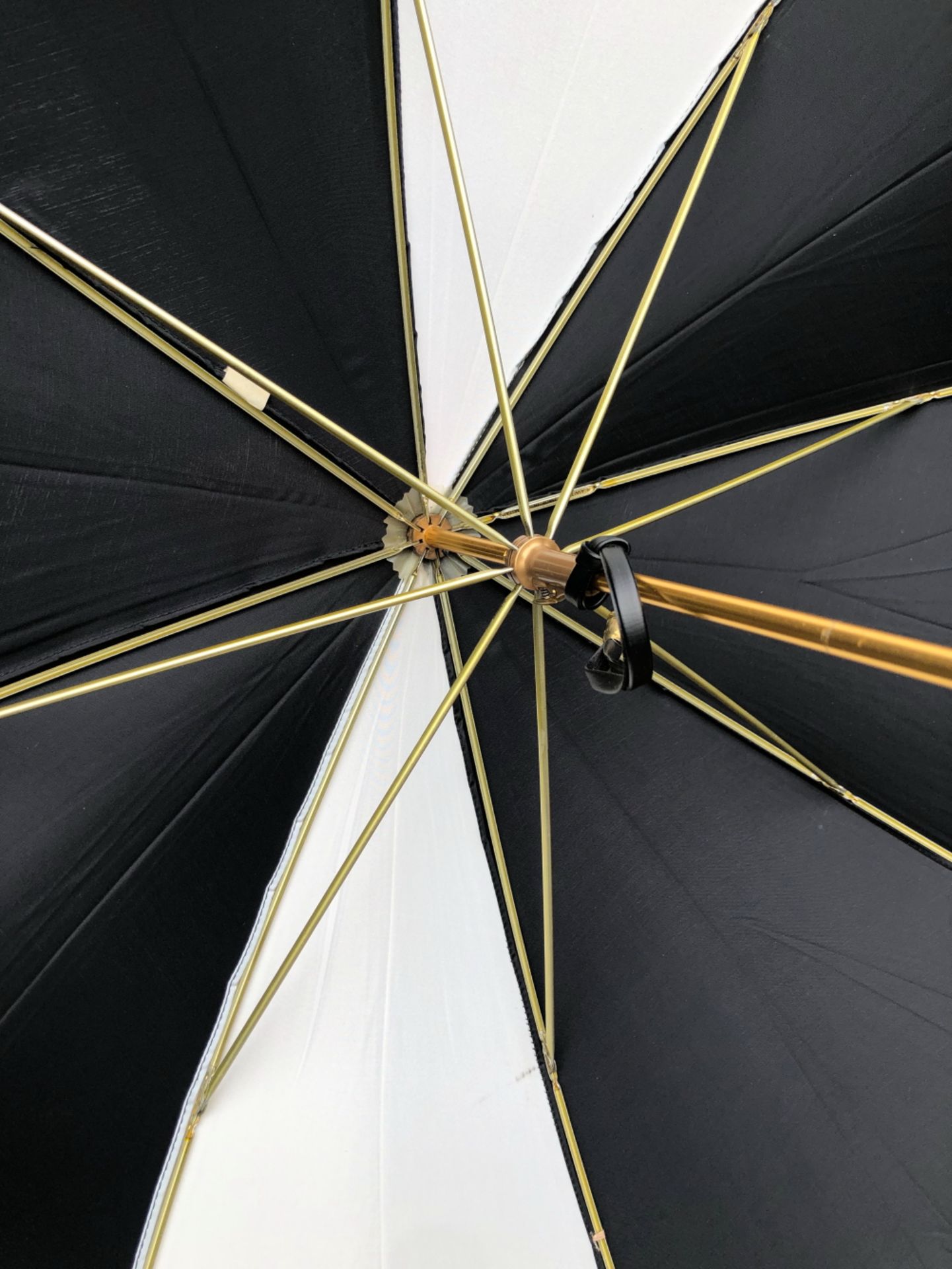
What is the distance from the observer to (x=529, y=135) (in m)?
1.30

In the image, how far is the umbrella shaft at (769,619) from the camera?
0.70m

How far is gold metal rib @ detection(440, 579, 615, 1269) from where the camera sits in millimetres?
1291

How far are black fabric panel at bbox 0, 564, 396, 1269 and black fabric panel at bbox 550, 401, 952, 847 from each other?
825 mm

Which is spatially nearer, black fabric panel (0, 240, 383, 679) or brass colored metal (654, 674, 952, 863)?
black fabric panel (0, 240, 383, 679)

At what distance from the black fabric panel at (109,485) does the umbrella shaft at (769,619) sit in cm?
41

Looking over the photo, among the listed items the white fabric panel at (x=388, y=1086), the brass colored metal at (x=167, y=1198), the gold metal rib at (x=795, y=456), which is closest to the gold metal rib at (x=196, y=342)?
the gold metal rib at (x=795, y=456)

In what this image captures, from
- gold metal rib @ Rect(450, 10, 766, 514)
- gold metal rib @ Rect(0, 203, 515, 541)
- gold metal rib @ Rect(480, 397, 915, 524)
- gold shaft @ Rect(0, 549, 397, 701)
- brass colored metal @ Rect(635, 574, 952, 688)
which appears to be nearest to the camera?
brass colored metal @ Rect(635, 574, 952, 688)

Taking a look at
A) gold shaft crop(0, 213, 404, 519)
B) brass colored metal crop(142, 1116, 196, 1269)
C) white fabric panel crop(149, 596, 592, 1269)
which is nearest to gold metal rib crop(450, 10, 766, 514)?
gold shaft crop(0, 213, 404, 519)

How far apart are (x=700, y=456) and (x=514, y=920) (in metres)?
0.88

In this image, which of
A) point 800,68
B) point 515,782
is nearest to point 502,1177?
point 515,782

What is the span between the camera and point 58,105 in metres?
0.95

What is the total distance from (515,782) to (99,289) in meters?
0.99

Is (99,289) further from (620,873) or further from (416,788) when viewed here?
(620,873)

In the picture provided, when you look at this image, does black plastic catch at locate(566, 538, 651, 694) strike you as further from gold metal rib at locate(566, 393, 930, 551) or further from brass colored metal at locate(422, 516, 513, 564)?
gold metal rib at locate(566, 393, 930, 551)
